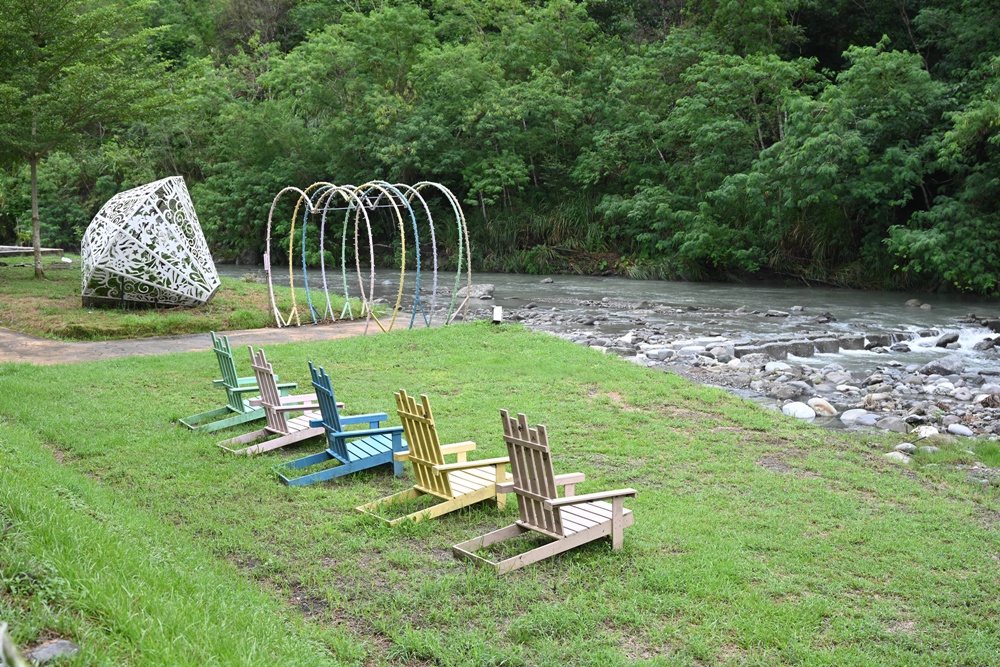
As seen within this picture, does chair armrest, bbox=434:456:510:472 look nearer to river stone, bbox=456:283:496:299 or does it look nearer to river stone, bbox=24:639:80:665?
river stone, bbox=24:639:80:665

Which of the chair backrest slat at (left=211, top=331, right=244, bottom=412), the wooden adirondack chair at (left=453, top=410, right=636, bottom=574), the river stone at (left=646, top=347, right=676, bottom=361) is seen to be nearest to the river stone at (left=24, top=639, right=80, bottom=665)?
the wooden adirondack chair at (left=453, top=410, right=636, bottom=574)

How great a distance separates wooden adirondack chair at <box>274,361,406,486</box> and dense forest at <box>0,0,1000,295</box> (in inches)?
626

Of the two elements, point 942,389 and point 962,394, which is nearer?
point 962,394

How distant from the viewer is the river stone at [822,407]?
1024 centimetres

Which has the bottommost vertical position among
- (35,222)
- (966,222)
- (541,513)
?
(541,513)

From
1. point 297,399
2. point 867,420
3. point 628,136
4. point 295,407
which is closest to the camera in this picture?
point 295,407

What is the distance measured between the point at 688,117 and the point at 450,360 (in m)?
18.4

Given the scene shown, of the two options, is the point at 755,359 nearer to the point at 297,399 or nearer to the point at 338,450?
the point at 297,399

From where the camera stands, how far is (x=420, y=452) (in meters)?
6.19

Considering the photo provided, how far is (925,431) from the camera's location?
889 centimetres

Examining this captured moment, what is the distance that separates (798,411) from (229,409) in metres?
6.25

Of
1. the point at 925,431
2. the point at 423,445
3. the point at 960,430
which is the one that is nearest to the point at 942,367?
the point at 960,430

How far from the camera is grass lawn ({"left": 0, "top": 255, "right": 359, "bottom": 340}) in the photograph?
49.9 ft

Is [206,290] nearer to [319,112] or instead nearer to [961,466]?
[961,466]
